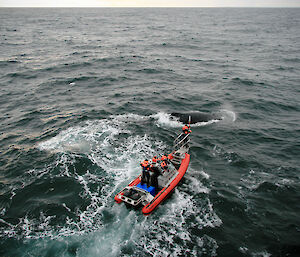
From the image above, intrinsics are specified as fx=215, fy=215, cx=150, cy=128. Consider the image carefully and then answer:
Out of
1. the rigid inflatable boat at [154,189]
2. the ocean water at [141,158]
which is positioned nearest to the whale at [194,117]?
the ocean water at [141,158]

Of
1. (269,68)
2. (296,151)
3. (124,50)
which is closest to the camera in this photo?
(296,151)

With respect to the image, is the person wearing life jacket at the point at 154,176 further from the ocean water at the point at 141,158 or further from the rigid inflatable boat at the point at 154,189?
the ocean water at the point at 141,158

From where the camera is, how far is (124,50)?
5553 centimetres

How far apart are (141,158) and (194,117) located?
886 cm

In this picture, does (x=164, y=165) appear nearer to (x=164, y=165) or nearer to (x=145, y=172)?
(x=164, y=165)

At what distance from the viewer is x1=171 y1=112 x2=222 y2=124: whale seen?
73.5 feet

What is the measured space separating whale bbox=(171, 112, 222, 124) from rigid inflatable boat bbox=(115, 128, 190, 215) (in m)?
7.36

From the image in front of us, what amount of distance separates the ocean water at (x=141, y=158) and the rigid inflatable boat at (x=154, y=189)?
0.72 metres

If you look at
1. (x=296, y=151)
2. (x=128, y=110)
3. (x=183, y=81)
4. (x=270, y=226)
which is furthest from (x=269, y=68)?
(x=270, y=226)

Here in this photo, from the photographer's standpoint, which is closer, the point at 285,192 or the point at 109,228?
the point at 109,228

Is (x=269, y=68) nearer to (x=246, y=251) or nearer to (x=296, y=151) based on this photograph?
(x=296, y=151)

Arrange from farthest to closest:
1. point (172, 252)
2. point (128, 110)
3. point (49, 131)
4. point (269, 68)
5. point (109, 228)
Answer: point (269, 68) → point (128, 110) → point (49, 131) → point (109, 228) → point (172, 252)

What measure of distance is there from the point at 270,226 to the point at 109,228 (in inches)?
343

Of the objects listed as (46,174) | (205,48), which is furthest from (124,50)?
(46,174)
